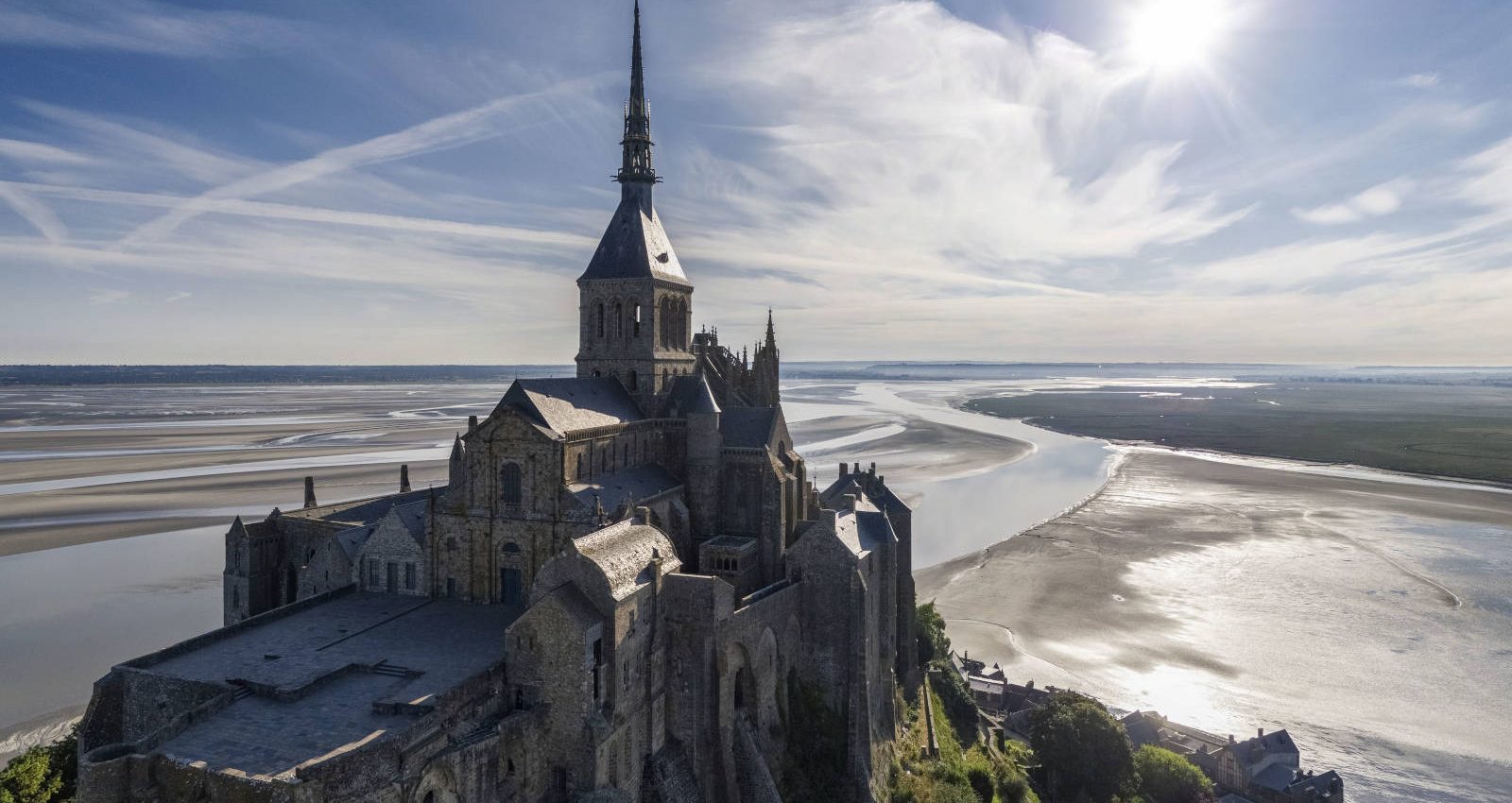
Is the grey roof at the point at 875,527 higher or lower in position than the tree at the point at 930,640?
higher

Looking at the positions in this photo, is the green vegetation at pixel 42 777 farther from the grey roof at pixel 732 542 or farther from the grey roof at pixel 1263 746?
the grey roof at pixel 1263 746

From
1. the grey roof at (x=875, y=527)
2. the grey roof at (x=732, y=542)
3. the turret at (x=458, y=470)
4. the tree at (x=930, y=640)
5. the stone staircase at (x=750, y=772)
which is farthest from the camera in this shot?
the tree at (x=930, y=640)

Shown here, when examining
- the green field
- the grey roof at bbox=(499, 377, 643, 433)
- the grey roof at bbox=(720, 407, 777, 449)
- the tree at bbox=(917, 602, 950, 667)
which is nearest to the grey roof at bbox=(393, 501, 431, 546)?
the grey roof at bbox=(499, 377, 643, 433)

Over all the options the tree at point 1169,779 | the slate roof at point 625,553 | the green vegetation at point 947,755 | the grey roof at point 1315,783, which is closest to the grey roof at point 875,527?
the green vegetation at point 947,755

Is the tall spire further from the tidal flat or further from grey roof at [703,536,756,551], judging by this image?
the tidal flat

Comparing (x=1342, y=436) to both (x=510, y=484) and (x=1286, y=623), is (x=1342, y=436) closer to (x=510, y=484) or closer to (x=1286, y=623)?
(x=1286, y=623)

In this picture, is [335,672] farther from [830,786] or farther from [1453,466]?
[1453,466]

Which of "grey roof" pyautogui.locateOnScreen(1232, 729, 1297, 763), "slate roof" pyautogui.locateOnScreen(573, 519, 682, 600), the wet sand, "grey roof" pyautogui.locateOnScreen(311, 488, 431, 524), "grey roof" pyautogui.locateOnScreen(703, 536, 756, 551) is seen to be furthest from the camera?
"grey roof" pyautogui.locateOnScreen(311, 488, 431, 524)
